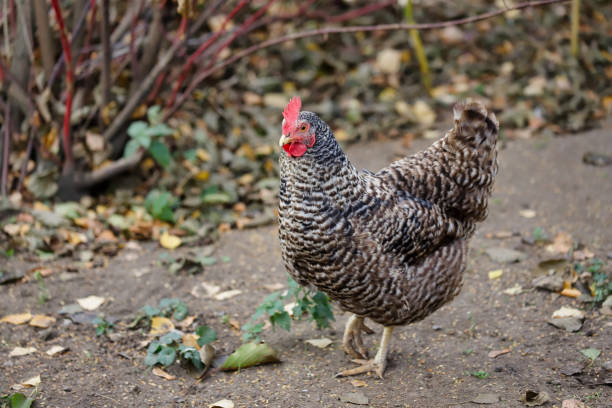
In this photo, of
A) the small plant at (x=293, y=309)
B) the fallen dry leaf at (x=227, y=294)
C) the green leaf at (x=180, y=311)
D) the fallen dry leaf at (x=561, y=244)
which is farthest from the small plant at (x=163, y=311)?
the fallen dry leaf at (x=561, y=244)

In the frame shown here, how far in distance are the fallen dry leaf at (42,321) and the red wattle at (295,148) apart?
1.78 m

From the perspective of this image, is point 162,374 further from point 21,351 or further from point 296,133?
point 296,133

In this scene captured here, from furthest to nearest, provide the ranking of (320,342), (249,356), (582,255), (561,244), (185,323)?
1. (561,244)
2. (582,255)
3. (185,323)
4. (320,342)
5. (249,356)

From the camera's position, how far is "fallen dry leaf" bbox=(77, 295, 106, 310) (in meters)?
3.94

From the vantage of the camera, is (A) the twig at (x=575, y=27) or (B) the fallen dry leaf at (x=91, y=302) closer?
(B) the fallen dry leaf at (x=91, y=302)

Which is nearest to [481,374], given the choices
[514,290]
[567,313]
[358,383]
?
[358,383]

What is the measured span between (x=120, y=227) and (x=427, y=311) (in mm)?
2503

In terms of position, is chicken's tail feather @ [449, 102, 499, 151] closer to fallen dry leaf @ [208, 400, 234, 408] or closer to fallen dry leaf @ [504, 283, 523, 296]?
fallen dry leaf @ [504, 283, 523, 296]

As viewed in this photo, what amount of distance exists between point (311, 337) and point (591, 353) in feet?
4.75

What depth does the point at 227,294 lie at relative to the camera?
13.6ft

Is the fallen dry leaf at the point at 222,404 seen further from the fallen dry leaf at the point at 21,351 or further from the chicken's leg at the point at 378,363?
the fallen dry leaf at the point at 21,351

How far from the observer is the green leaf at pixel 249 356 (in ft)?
11.1

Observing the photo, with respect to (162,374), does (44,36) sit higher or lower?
higher

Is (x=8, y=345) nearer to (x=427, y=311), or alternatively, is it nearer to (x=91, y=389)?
(x=91, y=389)
